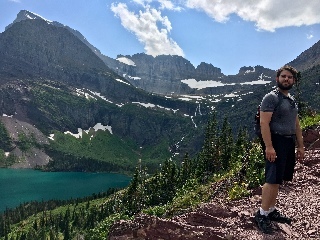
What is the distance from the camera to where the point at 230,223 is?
8359 millimetres

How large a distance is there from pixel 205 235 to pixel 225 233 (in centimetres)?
52

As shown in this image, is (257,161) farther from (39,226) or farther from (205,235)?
(39,226)

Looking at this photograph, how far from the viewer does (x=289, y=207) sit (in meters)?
9.63

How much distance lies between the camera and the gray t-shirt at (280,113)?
7.96 metres

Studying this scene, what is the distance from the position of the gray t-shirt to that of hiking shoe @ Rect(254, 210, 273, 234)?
212 cm

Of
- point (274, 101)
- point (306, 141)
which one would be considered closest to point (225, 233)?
point (274, 101)

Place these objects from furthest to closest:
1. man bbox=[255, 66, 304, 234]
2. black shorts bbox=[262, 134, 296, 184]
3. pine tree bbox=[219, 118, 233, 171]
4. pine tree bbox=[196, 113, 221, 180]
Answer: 1. pine tree bbox=[196, 113, 221, 180]
2. pine tree bbox=[219, 118, 233, 171]
3. black shorts bbox=[262, 134, 296, 184]
4. man bbox=[255, 66, 304, 234]

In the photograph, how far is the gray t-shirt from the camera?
26.1 ft

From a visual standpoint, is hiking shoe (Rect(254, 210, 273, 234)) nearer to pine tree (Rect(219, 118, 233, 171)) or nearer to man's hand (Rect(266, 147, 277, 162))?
man's hand (Rect(266, 147, 277, 162))

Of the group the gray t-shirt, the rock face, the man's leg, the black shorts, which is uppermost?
the gray t-shirt

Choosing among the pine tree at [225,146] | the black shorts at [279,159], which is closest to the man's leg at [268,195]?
the black shorts at [279,159]

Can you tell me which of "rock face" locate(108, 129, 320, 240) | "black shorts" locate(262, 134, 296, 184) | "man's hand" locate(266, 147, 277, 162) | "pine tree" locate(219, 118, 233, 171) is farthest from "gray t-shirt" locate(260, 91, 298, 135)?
"pine tree" locate(219, 118, 233, 171)

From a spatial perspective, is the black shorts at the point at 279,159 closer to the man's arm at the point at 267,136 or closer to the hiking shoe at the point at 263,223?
the man's arm at the point at 267,136

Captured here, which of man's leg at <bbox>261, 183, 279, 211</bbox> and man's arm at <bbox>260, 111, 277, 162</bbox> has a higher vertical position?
man's arm at <bbox>260, 111, 277, 162</bbox>
